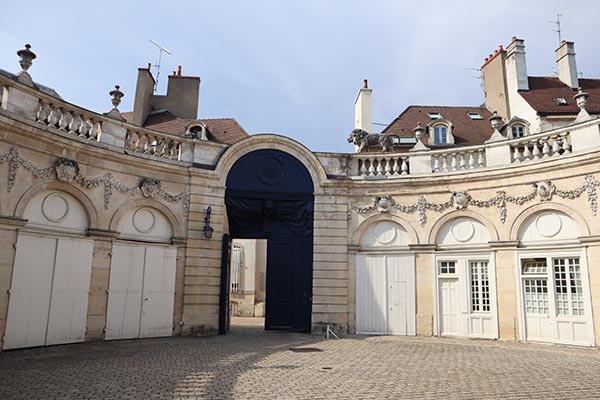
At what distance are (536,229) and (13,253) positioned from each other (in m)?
10.3

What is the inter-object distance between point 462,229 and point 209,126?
39.4ft

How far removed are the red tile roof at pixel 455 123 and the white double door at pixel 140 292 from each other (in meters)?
10.7

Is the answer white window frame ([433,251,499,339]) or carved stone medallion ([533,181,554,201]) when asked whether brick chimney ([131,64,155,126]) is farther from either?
carved stone medallion ([533,181,554,201])

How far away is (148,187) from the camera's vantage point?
33.9 feet

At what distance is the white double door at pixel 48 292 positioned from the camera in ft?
26.5

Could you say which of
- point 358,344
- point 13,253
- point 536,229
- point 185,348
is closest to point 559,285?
point 536,229

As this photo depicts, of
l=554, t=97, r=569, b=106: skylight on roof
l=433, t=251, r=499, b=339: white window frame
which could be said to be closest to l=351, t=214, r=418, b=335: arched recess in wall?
l=433, t=251, r=499, b=339: white window frame

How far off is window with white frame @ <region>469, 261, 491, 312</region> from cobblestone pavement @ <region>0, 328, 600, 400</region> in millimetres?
1078

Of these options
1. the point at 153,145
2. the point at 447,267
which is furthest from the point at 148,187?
the point at 447,267

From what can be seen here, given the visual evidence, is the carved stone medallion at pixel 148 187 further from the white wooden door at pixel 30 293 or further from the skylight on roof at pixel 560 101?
the skylight on roof at pixel 560 101

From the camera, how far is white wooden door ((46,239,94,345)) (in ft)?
28.3

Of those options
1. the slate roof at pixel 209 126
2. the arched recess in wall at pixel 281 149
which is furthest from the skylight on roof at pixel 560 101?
the slate roof at pixel 209 126

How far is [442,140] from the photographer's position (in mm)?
17156

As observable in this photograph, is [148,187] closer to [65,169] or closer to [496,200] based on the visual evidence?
[65,169]
